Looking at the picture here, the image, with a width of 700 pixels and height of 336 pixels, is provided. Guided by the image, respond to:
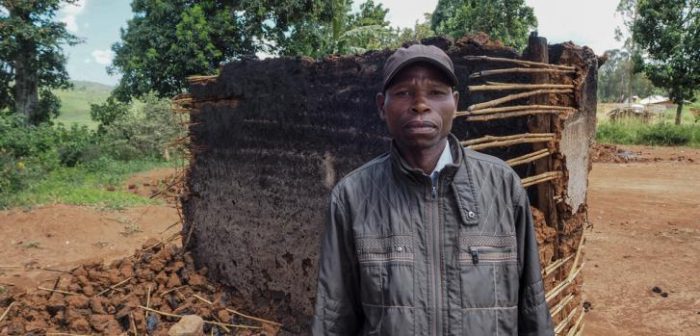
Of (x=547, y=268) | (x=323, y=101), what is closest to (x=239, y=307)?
(x=323, y=101)

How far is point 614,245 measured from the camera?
24.2 ft

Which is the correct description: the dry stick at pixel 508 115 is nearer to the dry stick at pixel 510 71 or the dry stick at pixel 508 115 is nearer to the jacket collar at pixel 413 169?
the dry stick at pixel 510 71

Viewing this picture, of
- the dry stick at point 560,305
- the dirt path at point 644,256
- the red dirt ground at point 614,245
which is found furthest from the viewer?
the red dirt ground at point 614,245

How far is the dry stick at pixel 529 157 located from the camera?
9.50ft

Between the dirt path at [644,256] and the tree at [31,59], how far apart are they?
1574 centimetres

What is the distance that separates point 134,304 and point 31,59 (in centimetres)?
1602

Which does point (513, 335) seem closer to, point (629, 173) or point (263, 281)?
point (263, 281)

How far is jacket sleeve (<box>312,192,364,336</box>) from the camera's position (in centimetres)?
164

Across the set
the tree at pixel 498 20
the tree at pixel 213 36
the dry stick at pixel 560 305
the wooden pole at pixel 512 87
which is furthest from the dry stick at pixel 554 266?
the tree at pixel 498 20

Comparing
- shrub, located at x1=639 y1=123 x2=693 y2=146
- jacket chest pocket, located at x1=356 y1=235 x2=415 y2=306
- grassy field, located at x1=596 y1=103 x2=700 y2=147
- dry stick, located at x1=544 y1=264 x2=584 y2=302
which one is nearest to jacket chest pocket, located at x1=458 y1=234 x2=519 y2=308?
jacket chest pocket, located at x1=356 y1=235 x2=415 y2=306

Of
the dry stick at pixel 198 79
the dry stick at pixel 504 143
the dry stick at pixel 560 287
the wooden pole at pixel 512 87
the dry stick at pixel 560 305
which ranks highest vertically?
the dry stick at pixel 198 79

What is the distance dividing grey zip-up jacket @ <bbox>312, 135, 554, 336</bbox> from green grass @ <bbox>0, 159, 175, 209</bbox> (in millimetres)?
9358

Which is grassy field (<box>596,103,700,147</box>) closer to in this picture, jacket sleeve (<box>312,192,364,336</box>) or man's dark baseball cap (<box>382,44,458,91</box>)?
man's dark baseball cap (<box>382,44,458,91</box>)

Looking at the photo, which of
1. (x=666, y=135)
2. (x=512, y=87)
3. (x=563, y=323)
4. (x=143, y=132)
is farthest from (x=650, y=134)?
(x=512, y=87)
